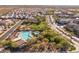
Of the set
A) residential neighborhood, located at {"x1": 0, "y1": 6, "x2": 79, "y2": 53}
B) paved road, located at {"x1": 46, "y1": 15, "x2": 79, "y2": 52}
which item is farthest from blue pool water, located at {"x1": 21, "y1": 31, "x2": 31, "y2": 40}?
Result: paved road, located at {"x1": 46, "y1": 15, "x2": 79, "y2": 52}

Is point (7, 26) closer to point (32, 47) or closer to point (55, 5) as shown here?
point (32, 47)

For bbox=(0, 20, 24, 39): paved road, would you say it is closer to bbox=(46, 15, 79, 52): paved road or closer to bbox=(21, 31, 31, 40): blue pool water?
bbox=(21, 31, 31, 40): blue pool water

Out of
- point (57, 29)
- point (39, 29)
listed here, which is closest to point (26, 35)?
point (39, 29)

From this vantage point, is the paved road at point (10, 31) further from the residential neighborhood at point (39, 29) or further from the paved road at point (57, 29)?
the paved road at point (57, 29)

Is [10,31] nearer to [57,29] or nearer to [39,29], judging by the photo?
[39,29]

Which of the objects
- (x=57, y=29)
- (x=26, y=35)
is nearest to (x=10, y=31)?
(x=26, y=35)

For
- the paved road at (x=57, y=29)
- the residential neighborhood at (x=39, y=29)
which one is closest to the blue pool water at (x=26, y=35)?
the residential neighborhood at (x=39, y=29)

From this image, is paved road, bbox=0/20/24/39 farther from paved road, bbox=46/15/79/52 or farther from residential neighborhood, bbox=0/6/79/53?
paved road, bbox=46/15/79/52

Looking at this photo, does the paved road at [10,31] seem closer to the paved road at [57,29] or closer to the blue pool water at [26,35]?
the blue pool water at [26,35]

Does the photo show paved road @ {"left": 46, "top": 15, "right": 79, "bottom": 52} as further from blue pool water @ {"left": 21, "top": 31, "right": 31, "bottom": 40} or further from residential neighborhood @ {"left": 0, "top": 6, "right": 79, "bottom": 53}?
blue pool water @ {"left": 21, "top": 31, "right": 31, "bottom": 40}

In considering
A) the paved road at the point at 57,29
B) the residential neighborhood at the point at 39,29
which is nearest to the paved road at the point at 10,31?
the residential neighborhood at the point at 39,29

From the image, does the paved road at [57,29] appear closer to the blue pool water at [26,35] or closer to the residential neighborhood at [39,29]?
the residential neighborhood at [39,29]
